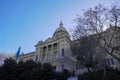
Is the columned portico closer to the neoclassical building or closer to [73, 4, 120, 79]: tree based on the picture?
the neoclassical building

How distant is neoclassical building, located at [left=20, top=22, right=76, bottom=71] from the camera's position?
1320 inches

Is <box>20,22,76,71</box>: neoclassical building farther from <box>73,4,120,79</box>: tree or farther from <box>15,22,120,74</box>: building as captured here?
<box>73,4,120,79</box>: tree

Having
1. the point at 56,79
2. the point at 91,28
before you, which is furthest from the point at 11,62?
the point at 91,28

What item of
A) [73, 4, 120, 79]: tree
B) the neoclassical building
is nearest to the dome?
the neoclassical building

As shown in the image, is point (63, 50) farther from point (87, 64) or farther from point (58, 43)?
point (87, 64)

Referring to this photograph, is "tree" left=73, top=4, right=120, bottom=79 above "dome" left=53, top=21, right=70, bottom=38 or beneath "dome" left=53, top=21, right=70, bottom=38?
beneath

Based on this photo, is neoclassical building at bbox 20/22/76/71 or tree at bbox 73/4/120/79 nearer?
tree at bbox 73/4/120/79

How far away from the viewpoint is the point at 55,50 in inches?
1489

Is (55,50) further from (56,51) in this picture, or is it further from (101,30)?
(101,30)

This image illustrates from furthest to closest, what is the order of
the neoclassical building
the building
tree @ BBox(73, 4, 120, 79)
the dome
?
Answer: the dome → the neoclassical building → the building → tree @ BBox(73, 4, 120, 79)

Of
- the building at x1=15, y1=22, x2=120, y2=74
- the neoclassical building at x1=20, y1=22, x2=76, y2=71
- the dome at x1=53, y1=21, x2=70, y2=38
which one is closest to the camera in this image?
the building at x1=15, y1=22, x2=120, y2=74

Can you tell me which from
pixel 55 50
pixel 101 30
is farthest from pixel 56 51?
pixel 101 30

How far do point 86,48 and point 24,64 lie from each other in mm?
12423

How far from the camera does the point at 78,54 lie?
24.3 meters
